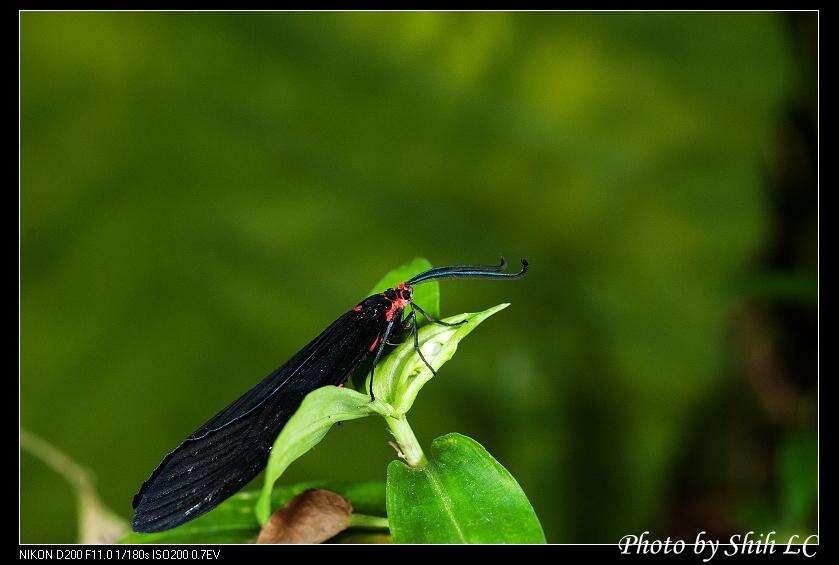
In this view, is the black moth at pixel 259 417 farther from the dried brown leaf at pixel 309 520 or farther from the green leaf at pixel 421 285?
the dried brown leaf at pixel 309 520

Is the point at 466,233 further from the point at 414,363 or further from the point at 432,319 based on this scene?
the point at 414,363

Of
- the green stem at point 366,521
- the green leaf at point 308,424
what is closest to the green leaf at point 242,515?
the green stem at point 366,521

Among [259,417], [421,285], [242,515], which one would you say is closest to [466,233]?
[421,285]

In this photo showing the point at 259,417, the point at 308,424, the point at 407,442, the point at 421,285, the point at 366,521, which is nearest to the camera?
Result: the point at 308,424

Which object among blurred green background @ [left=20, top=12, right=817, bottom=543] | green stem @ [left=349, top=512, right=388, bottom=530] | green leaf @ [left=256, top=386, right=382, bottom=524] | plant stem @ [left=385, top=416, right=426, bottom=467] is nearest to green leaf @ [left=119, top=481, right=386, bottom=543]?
green stem @ [left=349, top=512, right=388, bottom=530]

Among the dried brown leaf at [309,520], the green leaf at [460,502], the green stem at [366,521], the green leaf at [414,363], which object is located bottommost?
the green stem at [366,521]

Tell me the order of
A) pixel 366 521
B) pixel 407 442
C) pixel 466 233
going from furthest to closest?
pixel 466 233 < pixel 366 521 < pixel 407 442

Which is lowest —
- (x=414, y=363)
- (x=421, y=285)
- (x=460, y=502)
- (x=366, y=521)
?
(x=366, y=521)

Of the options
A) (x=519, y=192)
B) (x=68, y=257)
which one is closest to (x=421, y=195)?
(x=519, y=192)

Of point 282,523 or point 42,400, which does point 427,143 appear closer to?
point 42,400
